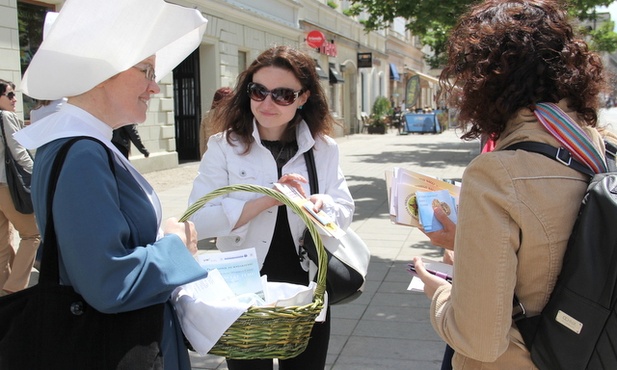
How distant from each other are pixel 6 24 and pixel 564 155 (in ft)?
31.7

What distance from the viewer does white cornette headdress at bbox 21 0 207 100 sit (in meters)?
1.49

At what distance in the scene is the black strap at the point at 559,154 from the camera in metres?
1.44

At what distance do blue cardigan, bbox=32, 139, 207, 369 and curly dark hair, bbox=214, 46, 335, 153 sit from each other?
1.03m

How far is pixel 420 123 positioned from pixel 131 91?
2731cm

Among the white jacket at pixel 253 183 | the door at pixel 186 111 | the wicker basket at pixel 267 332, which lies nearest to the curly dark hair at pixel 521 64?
the wicker basket at pixel 267 332

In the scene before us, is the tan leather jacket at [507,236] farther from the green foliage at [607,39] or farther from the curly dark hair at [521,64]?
the green foliage at [607,39]

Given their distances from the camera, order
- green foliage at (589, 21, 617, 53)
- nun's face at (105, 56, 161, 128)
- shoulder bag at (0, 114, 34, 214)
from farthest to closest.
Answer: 1. green foliage at (589, 21, 617, 53)
2. shoulder bag at (0, 114, 34, 214)
3. nun's face at (105, 56, 161, 128)

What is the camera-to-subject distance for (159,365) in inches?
60.4

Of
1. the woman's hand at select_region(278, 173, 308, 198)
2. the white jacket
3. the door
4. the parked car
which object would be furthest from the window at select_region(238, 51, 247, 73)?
the woman's hand at select_region(278, 173, 308, 198)

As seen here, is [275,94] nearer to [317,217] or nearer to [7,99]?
[317,217]

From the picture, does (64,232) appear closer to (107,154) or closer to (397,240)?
(107,154)

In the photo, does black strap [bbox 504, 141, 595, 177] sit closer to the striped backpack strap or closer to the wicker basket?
the striped backpack strap

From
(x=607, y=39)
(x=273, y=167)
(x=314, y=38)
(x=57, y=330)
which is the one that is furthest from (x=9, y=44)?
(x=607, y=39)

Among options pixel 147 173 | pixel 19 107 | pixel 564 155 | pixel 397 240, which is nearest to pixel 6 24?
pixel 19 107
